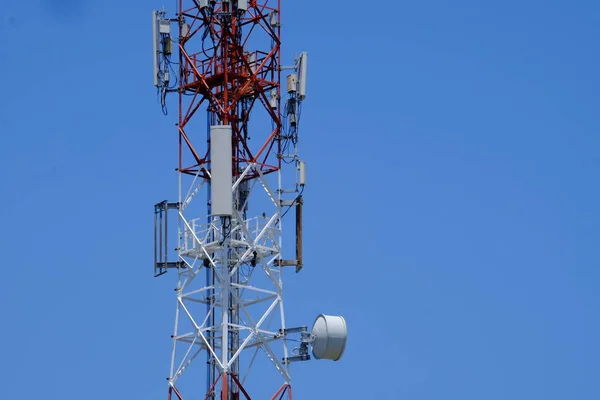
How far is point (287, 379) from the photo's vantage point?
122 meters

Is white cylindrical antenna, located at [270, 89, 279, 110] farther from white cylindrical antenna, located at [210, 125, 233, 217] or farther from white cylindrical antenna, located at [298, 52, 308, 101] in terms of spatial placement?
white cylindrical antenna, located at [210, 125, 233, 217]

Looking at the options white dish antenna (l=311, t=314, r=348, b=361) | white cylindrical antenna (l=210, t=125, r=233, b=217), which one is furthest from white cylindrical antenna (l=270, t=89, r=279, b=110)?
white dish antenna (l=311, t=314, r=348, b=361)

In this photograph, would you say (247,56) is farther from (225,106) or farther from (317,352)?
(317,352)

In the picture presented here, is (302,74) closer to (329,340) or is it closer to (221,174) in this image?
(221,174)

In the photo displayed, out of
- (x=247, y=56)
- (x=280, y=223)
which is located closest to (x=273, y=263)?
(x=280, y=223)

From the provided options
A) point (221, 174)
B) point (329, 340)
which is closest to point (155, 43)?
point (221, 174)

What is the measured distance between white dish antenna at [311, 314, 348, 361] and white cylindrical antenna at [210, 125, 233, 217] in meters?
7.41

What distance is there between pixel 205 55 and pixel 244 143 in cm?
484

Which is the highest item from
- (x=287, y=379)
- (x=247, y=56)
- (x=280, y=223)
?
(x=247, y=56)

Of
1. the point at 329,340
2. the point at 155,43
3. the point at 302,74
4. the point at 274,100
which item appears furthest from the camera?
the point at 302,74

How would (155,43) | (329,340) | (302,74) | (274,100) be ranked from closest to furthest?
(329,340) → (155,43) → (274,100) → (302,74)

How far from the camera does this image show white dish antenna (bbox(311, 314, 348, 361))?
122438mm

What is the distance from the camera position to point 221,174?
394 feet

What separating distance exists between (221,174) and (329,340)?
9.66 meters
